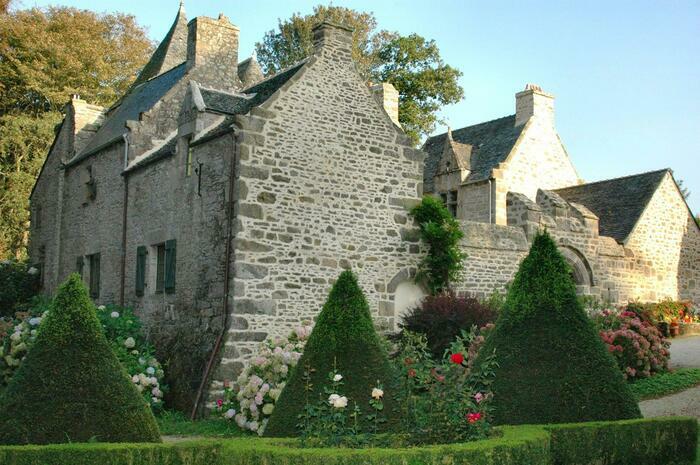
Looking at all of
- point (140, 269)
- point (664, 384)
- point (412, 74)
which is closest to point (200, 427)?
point (140, 269)

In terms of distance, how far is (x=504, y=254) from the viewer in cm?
1888

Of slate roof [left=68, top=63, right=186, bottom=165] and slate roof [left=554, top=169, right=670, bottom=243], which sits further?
slate roof [left=554, top=169, right=670, bottom=243]

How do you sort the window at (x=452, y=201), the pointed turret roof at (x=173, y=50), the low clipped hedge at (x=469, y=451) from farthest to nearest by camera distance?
1. the window at (x=452, y=201)
2. the pointed turret roof at (x=173, y=50)
3. the low clipped hedge at (x=469, y=451)

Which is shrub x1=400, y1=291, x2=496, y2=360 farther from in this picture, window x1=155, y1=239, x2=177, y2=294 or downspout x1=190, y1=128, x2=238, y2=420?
window x1=155, y1=239, x2=177, y2=294

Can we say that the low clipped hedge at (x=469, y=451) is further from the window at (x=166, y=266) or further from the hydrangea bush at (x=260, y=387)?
the window at (x=166, y=266)

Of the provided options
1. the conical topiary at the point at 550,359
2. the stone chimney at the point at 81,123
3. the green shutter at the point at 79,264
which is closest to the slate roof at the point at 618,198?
the conical topiary at the point at 550,359

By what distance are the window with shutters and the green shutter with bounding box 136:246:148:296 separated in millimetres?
413

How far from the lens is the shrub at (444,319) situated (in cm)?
1559

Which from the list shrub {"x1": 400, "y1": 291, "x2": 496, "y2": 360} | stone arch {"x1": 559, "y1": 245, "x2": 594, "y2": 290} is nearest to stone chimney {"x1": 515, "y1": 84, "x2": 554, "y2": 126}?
stone arch {"x1": 559, "y1": 245, "x2": 594, "y2": 290}

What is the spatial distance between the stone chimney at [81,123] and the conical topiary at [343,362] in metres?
17.7

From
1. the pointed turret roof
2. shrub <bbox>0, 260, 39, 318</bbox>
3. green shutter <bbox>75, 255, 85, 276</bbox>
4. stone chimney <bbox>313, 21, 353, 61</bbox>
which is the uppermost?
the pointed turret roof

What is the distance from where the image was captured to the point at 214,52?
21.5m

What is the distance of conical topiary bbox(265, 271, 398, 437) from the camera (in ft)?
29.1

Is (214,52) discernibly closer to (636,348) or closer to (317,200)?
(317,200)
